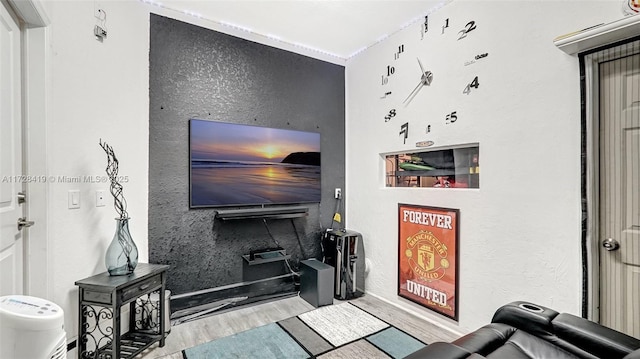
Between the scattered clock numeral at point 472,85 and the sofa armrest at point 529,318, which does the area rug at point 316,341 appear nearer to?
the sofa armrest at point 529,318

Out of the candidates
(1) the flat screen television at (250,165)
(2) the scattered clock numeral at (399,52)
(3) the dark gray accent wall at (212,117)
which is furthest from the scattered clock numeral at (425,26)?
(1) the flat screen television at (250,165)

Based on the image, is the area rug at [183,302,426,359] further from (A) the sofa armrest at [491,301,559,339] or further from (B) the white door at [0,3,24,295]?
(B) the white door at [0,3,24,295]

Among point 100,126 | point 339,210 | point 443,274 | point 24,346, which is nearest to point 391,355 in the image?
point 443,274

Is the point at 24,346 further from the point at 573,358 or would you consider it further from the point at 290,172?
the point at 290,172

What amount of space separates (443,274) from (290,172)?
1889mm

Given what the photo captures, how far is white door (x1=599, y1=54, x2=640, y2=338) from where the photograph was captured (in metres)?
1.60

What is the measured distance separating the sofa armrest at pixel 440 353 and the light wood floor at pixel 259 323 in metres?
1.33

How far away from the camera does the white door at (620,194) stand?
63.0 inches

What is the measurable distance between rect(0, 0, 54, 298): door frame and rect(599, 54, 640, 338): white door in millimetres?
3336

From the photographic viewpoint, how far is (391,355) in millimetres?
2143

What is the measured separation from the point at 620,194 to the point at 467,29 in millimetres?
1608

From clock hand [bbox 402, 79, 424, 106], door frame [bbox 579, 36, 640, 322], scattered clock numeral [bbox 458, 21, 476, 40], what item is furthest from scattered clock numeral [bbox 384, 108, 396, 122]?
door frame [bbox 579, 36, 640, 322]

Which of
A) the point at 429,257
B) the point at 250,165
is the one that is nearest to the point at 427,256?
the point at 429,257

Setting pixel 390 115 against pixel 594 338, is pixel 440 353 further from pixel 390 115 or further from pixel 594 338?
pixel 390 115
